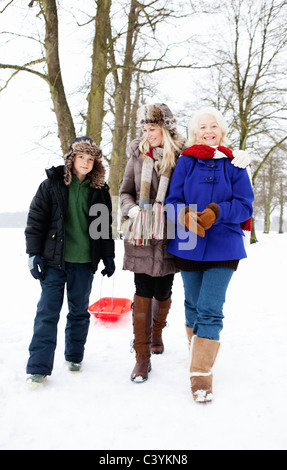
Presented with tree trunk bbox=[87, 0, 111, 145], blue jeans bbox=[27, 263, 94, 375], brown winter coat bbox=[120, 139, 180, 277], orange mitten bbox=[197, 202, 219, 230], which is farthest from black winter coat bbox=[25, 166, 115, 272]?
tree trunk bbox=[87, 0, 111, 145]

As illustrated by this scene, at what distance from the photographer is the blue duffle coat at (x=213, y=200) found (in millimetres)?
2162

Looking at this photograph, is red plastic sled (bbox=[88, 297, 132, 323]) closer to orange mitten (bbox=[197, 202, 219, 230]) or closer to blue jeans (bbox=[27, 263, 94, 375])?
blue jeans (bbox=[27, 263, 94, 375])

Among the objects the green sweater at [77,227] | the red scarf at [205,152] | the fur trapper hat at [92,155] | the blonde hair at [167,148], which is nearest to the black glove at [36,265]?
the green sweater at [77,227]

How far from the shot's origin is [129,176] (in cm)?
254

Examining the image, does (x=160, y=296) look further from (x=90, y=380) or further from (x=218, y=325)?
(x=90, y=380)

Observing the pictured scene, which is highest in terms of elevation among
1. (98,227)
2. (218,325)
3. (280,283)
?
Answer: (98,227)

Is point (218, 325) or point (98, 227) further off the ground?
point (98, 227)

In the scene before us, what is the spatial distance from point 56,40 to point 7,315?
5.09 m

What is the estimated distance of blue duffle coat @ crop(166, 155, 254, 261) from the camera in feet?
7.09

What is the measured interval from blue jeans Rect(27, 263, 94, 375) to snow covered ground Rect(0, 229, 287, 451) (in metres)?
0.16

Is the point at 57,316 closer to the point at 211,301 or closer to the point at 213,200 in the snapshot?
the point at 211,301

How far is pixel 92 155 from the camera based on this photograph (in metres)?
2.52
